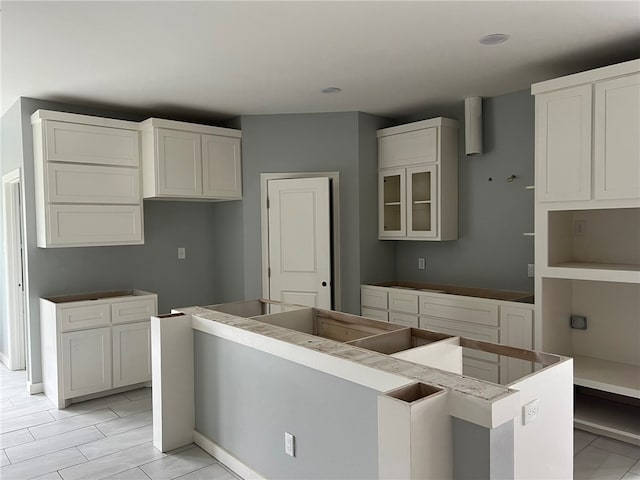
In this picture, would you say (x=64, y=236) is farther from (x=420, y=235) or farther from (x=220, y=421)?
(x=420, y=235)

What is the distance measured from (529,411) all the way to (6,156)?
201 inches

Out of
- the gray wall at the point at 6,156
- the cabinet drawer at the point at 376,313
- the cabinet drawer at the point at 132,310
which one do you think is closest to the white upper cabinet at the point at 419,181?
the cabinet drawer at the point at 376,313

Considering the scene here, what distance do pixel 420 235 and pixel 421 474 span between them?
3.27 meters

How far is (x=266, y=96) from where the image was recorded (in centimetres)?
427

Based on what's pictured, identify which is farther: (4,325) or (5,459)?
(4,325)

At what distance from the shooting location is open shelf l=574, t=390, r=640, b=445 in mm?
3164

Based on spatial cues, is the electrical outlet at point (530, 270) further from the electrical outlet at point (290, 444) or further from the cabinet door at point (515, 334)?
the electrical outlet at point (290, 444)

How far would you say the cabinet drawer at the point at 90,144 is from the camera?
4.01m

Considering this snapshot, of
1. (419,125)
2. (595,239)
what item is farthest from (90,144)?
(595,239)

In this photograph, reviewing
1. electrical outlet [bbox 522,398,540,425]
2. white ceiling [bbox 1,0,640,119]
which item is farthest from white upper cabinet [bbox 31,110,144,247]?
electrical outlet [bbox 522,398,540,425]

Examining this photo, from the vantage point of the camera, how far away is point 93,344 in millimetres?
4082

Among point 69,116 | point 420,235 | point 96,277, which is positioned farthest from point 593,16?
point 96,277

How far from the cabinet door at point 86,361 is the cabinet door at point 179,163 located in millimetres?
1396

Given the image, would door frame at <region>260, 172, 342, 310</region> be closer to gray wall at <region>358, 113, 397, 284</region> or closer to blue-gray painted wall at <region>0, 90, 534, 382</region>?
blue-gray painted wall at <region>0, 90, 534, 382</region>
